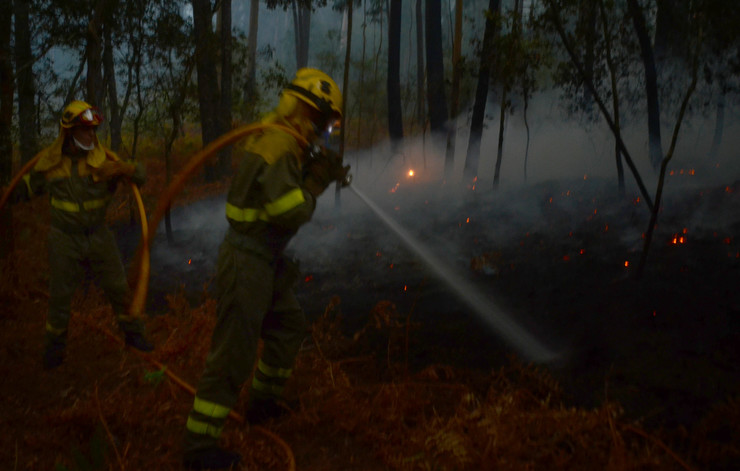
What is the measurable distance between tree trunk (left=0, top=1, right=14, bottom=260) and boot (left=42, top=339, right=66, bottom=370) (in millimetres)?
2697

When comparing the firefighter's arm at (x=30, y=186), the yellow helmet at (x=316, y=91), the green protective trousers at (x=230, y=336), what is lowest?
the green protective trousers at (x=230, y=336)

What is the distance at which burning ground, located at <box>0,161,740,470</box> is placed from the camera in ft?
10.5

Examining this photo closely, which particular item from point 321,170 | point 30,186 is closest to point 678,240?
point 321,170

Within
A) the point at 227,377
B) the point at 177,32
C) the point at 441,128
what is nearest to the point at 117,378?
the point at 227,377

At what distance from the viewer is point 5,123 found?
259 inches

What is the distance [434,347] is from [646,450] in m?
2.06

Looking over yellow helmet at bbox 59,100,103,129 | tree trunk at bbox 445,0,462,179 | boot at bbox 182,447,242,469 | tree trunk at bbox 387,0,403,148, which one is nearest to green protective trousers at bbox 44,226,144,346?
yellow helmet at bbox 59,100,103,129

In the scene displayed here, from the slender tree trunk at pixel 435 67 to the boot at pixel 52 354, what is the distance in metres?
11.5

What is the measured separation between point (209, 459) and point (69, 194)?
2639mm

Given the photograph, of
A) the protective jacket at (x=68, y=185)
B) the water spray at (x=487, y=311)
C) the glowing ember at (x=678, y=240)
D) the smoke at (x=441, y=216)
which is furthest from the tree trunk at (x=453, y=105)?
the protective jacket at (x=68, y=185)

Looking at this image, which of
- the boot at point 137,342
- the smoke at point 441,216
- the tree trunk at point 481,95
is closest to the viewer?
the boot at point 137,342

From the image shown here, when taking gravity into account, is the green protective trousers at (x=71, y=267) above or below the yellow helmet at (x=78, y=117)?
below

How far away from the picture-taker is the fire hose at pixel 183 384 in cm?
318

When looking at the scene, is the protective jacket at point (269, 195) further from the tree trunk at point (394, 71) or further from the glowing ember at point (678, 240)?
the tree trunk at point (394, 71)
